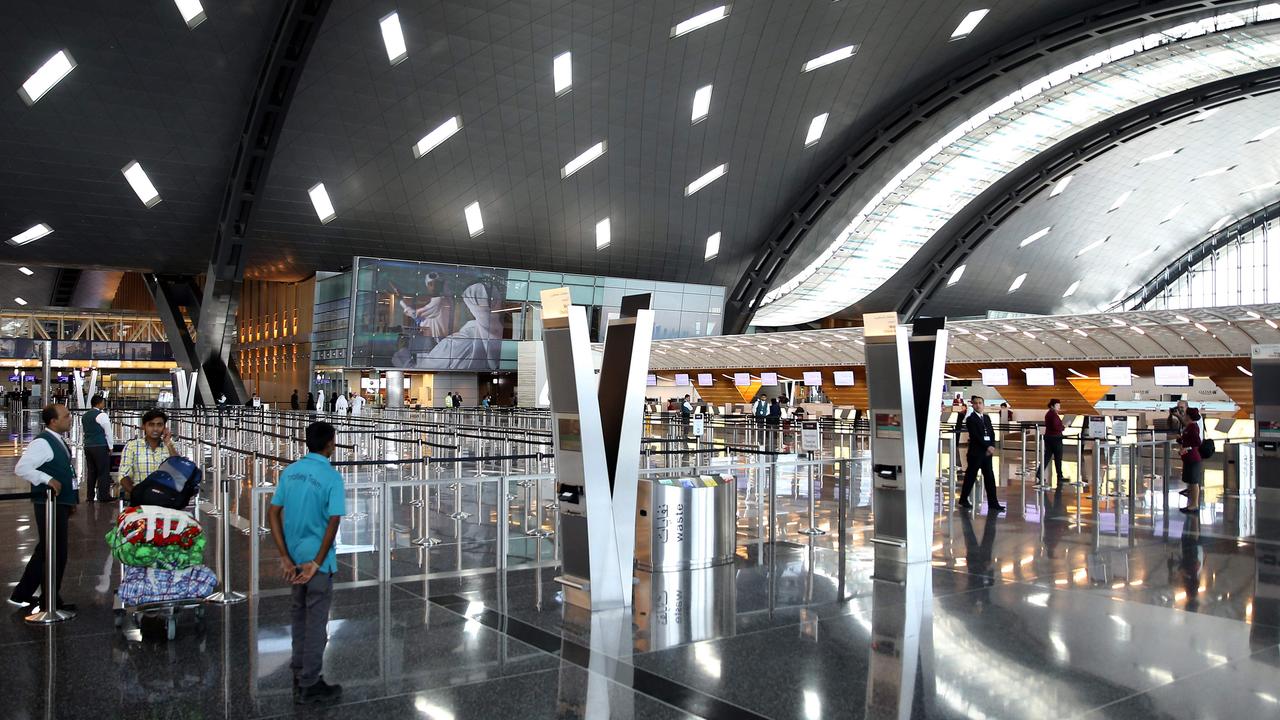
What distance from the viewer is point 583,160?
40.0 meters

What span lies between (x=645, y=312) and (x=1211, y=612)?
4675 millimetres

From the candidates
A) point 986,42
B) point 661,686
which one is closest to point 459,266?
point 986,42

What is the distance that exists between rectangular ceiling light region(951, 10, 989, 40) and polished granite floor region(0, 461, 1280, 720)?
108 ft

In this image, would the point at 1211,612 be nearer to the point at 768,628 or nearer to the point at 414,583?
the point at 768,628

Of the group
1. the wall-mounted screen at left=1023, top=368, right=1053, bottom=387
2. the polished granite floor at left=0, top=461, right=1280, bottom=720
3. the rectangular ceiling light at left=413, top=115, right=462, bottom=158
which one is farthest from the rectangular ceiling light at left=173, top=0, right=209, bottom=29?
the wall-mounted screen at left=1023, top=368, right=1053, bottom=387

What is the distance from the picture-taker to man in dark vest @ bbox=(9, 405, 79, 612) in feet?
22.1

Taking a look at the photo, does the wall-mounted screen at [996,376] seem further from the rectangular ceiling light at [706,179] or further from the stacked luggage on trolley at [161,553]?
the stacked luggage on trolley at [161,553]

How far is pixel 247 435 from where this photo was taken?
20.8 meters

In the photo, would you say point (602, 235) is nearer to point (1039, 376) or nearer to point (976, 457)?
point (1039, 376)

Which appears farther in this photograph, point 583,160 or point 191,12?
point 583,160

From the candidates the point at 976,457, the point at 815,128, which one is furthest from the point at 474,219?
the point at 976,457

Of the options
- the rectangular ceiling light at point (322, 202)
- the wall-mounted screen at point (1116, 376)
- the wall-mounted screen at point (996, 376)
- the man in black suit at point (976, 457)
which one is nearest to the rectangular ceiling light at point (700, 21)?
the rectangular ceiling light at point (322, 202)

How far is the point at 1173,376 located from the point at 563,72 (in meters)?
22.3

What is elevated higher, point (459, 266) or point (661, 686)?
point (459, 266)
